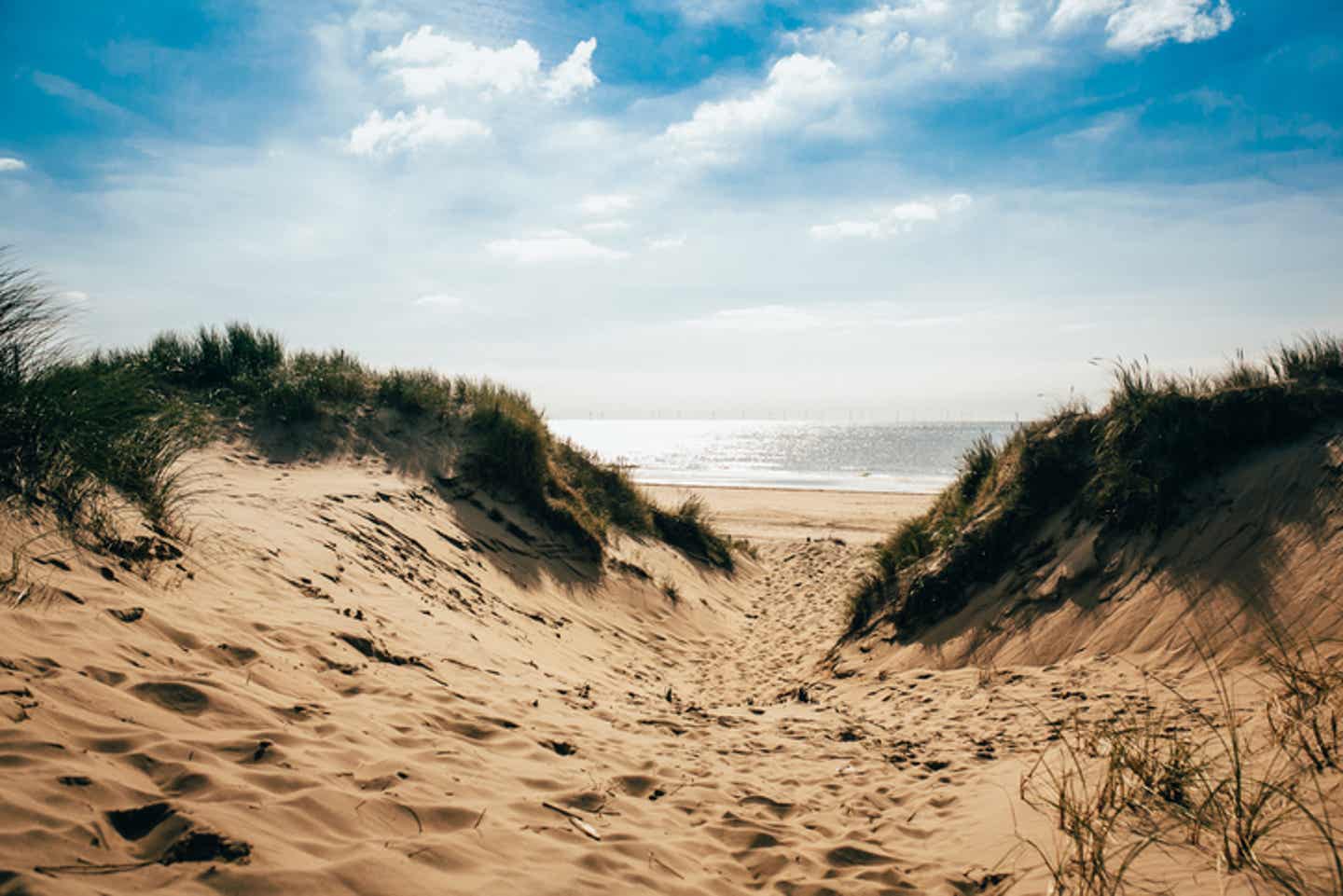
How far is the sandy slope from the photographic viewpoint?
2430 millimetres

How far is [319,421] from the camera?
1045 centimetres

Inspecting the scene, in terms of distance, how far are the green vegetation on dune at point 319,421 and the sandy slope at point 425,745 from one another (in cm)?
94

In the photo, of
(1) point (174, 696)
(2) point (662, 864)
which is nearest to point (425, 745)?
(1) point (174, 696)

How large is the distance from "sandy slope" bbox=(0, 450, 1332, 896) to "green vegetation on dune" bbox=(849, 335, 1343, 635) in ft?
3.30

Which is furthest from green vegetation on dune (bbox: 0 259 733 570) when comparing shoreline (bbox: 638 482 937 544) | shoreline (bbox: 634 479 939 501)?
shoreline (bbox: 634 479 939 501)

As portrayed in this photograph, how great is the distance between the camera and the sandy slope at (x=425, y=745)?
2430 millimetres

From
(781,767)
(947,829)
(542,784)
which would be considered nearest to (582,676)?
(781,767)

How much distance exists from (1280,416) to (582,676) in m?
6.37

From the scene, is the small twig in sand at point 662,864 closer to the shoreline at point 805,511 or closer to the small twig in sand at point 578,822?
the small twig in sand at point 578,822

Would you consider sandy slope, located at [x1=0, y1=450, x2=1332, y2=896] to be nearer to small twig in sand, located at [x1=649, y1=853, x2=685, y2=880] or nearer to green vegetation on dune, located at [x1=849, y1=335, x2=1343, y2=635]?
small twig in sand, located at [x1=649, y1=853, x2=685, y2=880]

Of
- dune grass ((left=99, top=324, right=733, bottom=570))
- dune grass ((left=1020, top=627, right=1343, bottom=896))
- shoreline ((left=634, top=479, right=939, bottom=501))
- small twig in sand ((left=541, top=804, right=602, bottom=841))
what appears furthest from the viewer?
shoreline ((left=634, top=479, right=939, bottom=501))

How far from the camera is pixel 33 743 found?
253cm

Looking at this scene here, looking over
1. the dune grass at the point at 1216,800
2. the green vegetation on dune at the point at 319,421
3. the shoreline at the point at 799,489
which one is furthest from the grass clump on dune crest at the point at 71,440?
the shoreline at the point at 799,489

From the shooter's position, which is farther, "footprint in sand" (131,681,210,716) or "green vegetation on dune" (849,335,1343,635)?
"green vegetation on dune" (849,335,1343,635)
